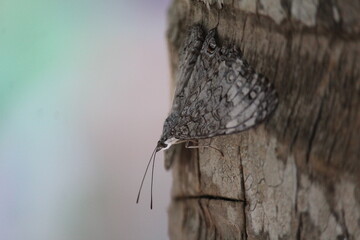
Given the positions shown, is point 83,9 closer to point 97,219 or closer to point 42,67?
point 42,67

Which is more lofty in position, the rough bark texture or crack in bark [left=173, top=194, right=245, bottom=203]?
the rough bark texture

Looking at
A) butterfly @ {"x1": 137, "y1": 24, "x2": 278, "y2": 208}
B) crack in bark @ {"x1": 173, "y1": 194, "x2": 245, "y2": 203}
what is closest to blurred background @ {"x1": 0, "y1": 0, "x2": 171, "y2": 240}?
crack in bark @ {"x1": 173, "y1": 194, "x2": 245, "y2": 203}

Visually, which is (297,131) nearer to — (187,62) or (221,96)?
(221,96)

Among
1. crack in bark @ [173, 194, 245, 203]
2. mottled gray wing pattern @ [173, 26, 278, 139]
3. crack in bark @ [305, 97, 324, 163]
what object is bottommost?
crack in bark @ [173, 194, 245, 203]

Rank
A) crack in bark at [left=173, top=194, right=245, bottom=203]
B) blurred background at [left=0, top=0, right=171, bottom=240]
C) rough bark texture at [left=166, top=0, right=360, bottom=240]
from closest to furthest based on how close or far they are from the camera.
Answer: rough bark texture at [left=166, top=0, right=360, bottom=240] → crack in bark at [left=173, top=194, right=245, bottom=203] → blurred background at [left=0, top=0, right=171, bottom=240]

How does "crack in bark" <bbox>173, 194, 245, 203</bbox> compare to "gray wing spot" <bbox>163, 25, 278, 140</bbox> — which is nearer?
"gray wing spot" <bbox>163, 25, 278, 140</bbox>

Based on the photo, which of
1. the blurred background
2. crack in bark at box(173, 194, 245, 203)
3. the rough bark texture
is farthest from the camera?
the blurred background

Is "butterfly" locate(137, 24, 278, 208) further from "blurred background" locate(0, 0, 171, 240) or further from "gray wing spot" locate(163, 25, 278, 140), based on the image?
"blurred background" locate(0, 0, 171, 240)

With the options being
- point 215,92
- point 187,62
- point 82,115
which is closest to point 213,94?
point 215,92
